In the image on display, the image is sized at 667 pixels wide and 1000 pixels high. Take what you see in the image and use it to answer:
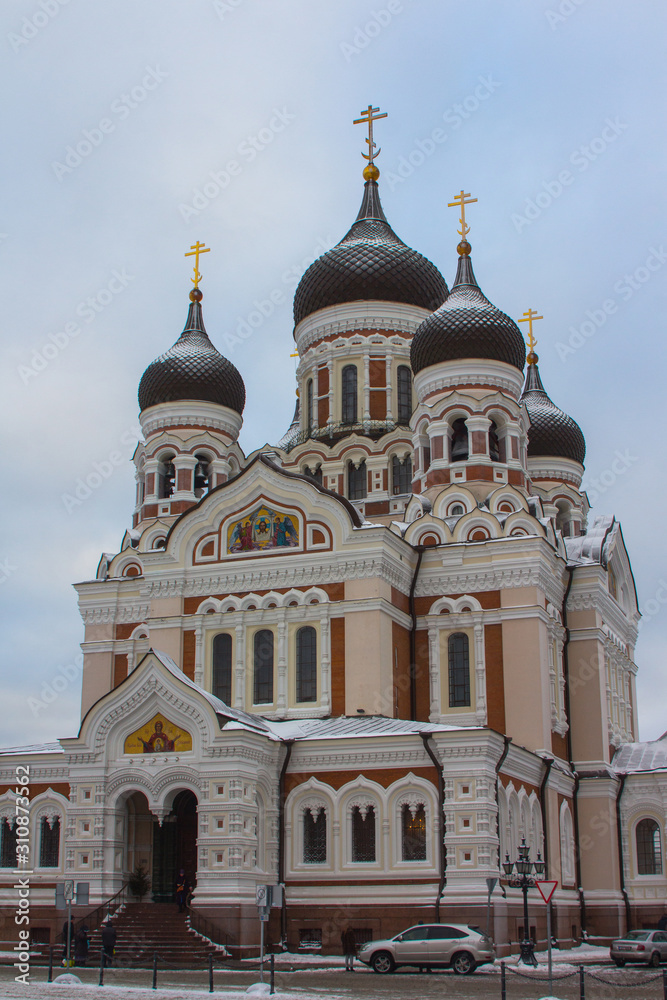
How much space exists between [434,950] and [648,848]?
10215 millimetres

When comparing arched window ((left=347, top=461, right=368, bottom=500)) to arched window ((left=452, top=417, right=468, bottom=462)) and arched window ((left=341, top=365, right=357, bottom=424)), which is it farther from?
arched window ((left=452, top=417, right=468, bottom=462))

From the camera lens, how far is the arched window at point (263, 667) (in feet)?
82.4

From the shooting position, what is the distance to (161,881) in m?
23.1

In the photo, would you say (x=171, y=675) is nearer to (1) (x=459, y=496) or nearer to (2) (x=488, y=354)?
(1) (x=459, y=496)

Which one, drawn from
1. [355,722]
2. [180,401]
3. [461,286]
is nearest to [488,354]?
[461,286]

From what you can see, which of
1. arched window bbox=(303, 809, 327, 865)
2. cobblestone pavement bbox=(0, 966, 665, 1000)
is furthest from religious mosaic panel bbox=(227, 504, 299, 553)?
cobblestone pavement bbox=(0, 966, 665, 1000)

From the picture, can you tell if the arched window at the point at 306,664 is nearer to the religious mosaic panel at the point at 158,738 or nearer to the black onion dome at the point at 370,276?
the religious mosaic panel at the point at 158,738

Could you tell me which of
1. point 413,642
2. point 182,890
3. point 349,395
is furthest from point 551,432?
point 182,890

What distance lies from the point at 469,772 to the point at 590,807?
23.5 ft

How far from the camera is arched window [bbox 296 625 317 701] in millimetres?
24750

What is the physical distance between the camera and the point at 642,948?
2083cm

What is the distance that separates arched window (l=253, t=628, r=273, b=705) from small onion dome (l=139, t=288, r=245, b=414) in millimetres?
8971

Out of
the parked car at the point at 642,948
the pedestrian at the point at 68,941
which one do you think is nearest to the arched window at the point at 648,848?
the parked car at the point at 642,948

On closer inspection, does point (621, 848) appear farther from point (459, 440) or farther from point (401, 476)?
point (401, 476)
